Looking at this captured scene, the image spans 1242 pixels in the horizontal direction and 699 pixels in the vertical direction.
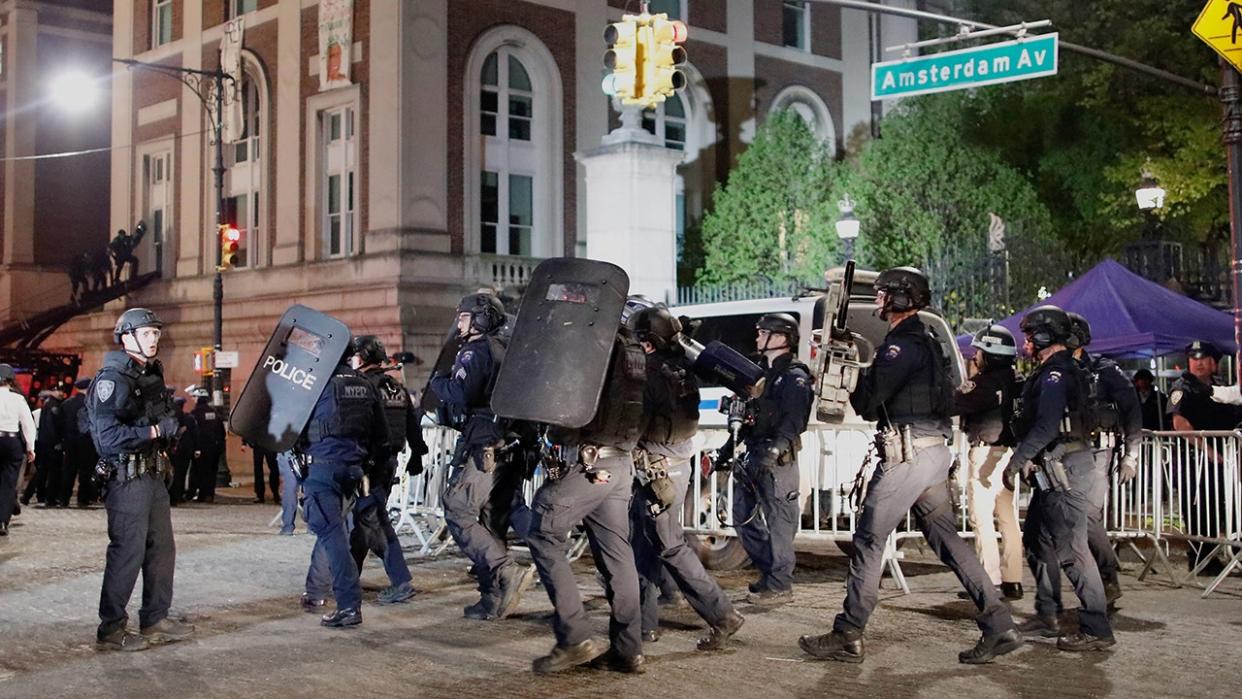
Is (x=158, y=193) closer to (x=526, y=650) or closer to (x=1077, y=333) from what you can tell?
(x=526, y=650)

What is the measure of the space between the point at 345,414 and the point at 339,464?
32 centimetres

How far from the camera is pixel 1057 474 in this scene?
28.5ft

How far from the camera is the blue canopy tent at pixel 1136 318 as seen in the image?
1630 centimetres

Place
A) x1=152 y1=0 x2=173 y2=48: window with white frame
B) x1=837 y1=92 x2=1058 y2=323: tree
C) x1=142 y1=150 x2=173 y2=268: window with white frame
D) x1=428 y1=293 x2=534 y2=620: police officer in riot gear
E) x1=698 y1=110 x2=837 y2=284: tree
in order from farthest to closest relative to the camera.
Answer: x1=152 y1=0 x2=173 y2=48: window with white frame → x1=142 y1=150 x2=173 y2=268: window with white frame → x1=698 y1=110 x2=837 y2=284: tree → x1=837 y1=92 x2=1058 y2=323: tree → x1=428 y1=293 x2=534 y2=620: police officer in riot gear

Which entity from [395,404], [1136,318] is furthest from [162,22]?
[395,404]

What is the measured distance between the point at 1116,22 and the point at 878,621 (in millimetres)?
19854

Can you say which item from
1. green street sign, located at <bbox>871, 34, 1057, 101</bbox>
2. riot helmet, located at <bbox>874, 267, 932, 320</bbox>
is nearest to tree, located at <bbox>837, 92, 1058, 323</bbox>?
green street sign, located at <bbox>871, 34, 1057, 101</bbox>

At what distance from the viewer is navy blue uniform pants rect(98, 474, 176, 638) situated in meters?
8.34

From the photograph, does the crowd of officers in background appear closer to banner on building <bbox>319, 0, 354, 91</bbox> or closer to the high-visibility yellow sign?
the high-visibility yellow sign

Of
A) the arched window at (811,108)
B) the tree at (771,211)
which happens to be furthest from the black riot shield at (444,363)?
the arched window at (811,108)

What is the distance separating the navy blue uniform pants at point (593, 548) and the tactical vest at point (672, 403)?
57 cm

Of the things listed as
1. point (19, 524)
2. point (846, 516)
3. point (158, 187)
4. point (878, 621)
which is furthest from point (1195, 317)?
point (158, 187)

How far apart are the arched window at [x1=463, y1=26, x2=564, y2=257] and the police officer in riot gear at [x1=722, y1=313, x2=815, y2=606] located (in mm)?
19935

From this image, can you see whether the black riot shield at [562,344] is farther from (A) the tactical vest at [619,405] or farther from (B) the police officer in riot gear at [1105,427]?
(B) the police officer in riot gear at [1105,427]
